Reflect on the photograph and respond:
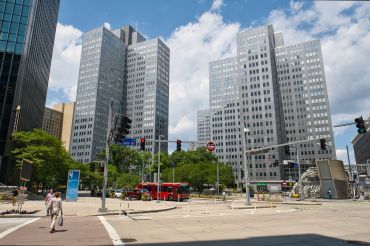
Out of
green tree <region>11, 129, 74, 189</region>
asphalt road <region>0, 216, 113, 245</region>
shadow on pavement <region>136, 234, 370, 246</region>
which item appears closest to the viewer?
shadow on pavement <region>136, 234, 370, 246</region>

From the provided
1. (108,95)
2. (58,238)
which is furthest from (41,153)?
(108,95)

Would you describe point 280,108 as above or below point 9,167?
above

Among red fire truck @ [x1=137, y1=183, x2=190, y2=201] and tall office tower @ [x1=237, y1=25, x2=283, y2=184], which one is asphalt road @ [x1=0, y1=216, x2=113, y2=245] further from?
tall office tower @ [x1=237, y1=25, x2=283, y2=184]

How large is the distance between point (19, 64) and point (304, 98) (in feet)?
428

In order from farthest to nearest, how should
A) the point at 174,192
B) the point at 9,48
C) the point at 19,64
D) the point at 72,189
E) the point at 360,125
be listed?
1. the point at 9,48
2. the point at 19,64
3. the point at 174,192
4. the point at 72,189
5. the point at 360,125

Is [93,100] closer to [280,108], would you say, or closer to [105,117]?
[105,117]

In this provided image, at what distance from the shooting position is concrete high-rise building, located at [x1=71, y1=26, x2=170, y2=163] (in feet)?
560

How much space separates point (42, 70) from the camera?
77.4 metres

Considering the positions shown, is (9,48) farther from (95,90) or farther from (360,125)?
(95,90)

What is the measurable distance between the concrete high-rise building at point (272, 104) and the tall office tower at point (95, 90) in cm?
6672

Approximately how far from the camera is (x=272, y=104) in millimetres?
141375

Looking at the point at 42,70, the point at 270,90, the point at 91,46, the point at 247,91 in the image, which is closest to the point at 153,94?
the point at 91,46

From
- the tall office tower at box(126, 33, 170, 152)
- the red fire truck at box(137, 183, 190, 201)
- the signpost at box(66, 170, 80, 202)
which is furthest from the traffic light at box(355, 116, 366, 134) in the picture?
the tall office tower at box(126, 33, 170, 152)

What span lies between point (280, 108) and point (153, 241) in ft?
498
